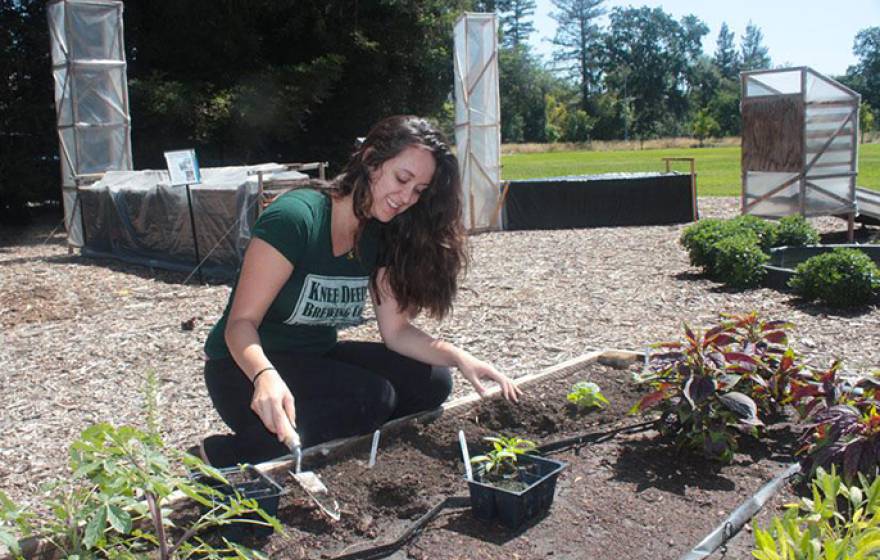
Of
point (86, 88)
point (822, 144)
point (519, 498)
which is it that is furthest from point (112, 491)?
point (86, 88)

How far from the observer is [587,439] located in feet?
10.4

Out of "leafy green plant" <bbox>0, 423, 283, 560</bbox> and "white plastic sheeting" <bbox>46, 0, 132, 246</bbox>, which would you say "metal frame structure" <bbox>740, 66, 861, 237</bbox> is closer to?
"white plastic sheeting" <bbox>46, 0, 132, 246</bbox>

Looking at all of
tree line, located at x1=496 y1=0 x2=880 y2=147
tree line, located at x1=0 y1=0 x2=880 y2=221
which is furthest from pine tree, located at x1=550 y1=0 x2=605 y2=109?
tree line, located at x1=0 y1=0 x2=880 y2=221

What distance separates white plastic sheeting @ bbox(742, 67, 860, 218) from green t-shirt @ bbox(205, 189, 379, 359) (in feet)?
32.1

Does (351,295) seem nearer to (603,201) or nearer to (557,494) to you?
(557,494)

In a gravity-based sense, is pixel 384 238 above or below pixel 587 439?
above

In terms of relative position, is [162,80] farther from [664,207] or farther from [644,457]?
[644,457]

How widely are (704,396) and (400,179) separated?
4.11ft

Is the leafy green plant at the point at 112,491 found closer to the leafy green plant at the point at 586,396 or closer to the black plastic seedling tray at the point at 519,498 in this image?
the black plastic seedling tray at the point at 519,498

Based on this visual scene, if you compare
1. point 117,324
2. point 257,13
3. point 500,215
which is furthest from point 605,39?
point 117,324

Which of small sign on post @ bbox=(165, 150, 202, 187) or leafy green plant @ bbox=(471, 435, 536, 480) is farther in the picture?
small sign on post @ bbox=(165, 150, 202, 187)

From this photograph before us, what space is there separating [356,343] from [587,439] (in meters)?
1.01

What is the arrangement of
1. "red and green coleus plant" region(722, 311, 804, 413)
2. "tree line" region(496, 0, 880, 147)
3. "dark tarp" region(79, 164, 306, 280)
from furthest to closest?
1. "tree line" region(496, 0, 880, 147)
2. "dark tarp" region(79, 164, 306, 280)
3. "red and green coleus plant" region(722, 311, 804, 413)

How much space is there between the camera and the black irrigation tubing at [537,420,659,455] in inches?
121
